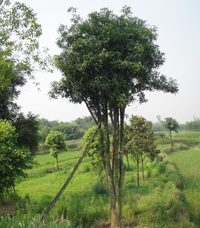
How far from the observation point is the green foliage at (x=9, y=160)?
5.10 meters

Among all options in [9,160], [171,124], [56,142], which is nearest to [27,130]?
[9,160]

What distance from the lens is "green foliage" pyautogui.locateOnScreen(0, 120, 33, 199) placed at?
510cm

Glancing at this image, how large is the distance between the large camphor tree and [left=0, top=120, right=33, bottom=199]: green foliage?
219 centimetres

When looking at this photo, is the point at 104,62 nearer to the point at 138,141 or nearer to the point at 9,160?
the point at 9,160

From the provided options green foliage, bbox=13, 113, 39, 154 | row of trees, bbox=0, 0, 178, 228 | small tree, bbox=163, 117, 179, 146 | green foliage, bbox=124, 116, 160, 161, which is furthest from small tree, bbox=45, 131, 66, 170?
small tree, bbox=163, 117, 179, 146

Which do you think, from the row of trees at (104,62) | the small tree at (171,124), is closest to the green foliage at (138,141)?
the row of trees at (104,62)

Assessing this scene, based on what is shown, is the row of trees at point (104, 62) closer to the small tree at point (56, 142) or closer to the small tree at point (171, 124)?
the small tree at point (56, 142)

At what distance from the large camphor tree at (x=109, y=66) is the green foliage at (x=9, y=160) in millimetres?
2191

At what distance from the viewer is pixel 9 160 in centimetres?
526

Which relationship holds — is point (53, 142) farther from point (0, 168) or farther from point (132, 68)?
point (132, 68)

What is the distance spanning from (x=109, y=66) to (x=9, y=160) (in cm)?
431

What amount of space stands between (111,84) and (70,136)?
51853 millimetres

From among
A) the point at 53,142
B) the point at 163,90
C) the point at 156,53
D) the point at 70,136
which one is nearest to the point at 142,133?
the point at 163,90

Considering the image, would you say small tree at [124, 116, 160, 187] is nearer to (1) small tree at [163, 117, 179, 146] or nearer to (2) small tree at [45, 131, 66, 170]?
(2) small tree at [45, 131, 66, 170]
